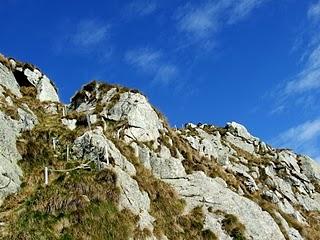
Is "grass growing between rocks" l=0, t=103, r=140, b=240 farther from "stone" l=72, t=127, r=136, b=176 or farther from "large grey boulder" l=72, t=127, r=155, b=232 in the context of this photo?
"stone" l=72, t=127, r=136, b=176

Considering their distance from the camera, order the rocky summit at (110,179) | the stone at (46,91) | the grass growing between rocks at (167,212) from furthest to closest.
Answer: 1. the stone at (46,91)
2. the grass growing between rocks at (167,212)
3. the rocky summit at (110,179)

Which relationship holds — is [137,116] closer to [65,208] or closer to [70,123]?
[70,123]

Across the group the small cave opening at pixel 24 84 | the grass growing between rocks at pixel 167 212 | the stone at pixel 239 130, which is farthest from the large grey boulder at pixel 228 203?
the stone at pixel 239 130

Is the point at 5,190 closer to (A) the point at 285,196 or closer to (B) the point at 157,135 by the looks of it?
(B) the point at 157,135

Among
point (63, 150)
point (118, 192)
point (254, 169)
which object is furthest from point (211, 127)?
point (118, 192)

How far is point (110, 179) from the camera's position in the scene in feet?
106

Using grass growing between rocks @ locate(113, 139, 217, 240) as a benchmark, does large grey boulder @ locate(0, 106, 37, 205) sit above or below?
above

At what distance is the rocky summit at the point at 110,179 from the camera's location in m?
29.4

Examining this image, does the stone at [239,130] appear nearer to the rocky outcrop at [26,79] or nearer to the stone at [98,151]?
the rocky outcrop at [26,79]

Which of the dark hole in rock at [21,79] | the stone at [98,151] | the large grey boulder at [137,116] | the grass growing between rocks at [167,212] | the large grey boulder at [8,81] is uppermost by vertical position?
the dark hole in rock at [21,79]

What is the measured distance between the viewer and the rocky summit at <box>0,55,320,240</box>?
29422 mm

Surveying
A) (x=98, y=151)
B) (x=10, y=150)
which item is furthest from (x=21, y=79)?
(x=98, y=151)

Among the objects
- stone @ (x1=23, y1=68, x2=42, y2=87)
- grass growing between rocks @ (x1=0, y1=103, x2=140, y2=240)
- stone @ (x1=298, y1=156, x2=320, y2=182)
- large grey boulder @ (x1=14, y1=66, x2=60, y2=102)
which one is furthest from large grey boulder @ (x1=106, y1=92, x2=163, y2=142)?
stone @ (x1=298, y1=156, x2=320, y2=182)

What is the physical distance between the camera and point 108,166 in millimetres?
34188
